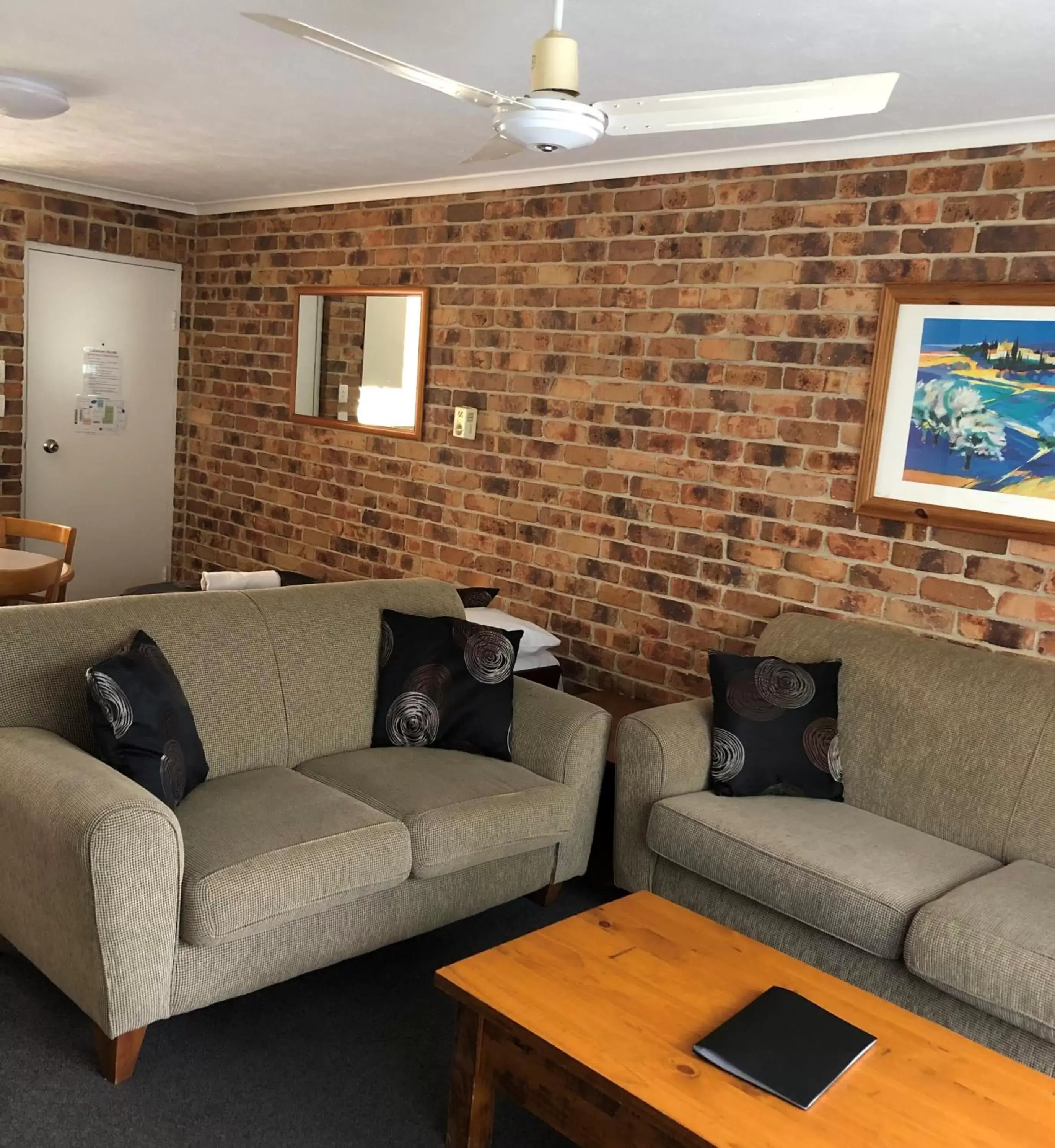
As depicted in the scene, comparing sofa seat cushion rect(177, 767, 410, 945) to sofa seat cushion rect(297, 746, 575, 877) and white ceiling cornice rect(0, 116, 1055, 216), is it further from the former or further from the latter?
white ceiling cornice rect(0, 116, 1055, 216)

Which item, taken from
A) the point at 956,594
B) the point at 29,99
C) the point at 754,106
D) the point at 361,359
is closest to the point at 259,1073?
the point at 754,106

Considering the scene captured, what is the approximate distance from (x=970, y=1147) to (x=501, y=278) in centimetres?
357

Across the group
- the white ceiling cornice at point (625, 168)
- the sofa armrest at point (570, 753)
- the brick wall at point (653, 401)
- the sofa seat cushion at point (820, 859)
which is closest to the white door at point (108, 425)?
the brick wall at point (653, 401)

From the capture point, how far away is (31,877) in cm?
229

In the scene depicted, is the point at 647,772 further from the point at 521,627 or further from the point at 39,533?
the point at 39,533

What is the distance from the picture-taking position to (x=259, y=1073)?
2328 mm

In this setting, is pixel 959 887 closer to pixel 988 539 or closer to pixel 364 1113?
pixel 988 539

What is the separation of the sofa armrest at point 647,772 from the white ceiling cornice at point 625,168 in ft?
5.95

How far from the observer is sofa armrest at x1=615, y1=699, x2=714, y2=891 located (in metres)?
3.07

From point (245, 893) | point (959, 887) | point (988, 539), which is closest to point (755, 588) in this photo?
point (988, 539)

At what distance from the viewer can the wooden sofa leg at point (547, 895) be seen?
319 centimetres

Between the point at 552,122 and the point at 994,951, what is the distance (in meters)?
1.89

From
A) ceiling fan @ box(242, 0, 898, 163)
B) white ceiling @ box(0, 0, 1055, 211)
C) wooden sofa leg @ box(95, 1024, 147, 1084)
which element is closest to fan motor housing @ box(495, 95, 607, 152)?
ceiling fan @ box(242, 0, 898, 163)

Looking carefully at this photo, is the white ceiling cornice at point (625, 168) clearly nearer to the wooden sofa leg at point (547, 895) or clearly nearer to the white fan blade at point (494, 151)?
the white fan blade at point (494, 151)
